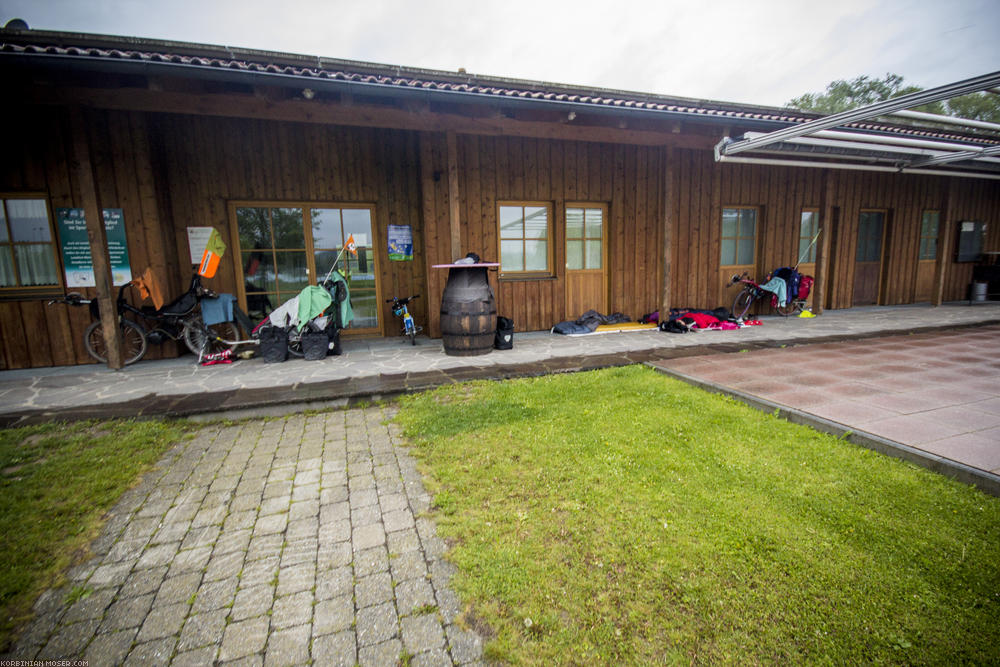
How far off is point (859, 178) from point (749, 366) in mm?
7701

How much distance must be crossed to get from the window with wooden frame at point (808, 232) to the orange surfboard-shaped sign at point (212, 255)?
10.6 metres

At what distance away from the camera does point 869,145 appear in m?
6.08

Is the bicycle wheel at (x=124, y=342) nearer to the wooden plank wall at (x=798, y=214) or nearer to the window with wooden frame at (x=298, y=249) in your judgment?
the window with wooden frame at (x=298, y=249)

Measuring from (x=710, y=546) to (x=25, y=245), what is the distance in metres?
8.02

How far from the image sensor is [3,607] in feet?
5.36

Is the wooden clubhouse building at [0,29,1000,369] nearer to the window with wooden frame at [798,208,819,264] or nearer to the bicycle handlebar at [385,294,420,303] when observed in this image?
the window with wooden frame at [798,208,819,264]

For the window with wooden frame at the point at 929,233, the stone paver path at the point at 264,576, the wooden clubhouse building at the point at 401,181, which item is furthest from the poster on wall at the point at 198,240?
the window with wooden frame at the point at 929,233

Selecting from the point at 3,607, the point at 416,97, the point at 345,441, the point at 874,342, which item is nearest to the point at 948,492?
the point at 345,441

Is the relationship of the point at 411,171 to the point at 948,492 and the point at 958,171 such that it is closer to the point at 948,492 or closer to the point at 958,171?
the point at 948,492

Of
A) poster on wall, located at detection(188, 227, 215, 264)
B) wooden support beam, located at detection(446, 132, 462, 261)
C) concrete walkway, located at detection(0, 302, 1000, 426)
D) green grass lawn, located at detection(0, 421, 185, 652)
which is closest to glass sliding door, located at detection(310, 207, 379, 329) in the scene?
concrete walkway, located at detection(0, 302, 1000, 426)

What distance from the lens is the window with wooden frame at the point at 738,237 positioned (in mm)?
8250

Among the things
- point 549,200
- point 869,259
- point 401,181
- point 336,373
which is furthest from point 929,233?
point 336,373

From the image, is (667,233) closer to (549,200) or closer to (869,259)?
(549,200)

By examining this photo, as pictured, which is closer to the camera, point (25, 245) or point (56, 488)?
point (56, 488)
